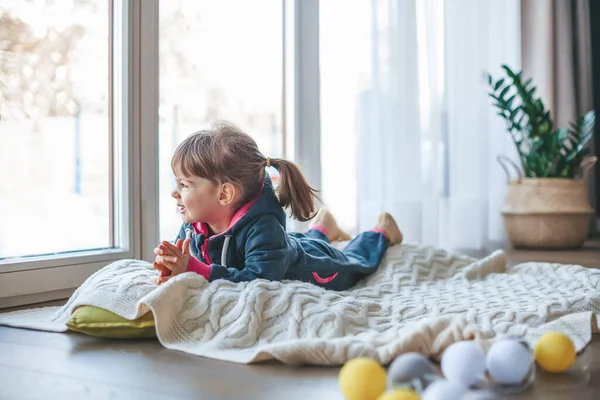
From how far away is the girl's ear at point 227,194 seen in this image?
5.68 feet

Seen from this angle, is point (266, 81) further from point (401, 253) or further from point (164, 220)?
point (401, 253)

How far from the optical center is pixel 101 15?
2.14 meters

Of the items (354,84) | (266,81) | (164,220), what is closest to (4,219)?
(164,220)

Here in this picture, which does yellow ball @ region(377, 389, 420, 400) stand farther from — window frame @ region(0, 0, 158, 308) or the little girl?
window frame @ region(0, 0, 158, 308)

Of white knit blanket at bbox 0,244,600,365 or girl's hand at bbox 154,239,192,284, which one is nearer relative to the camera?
white knit blanket at bbox 0,244,600,365

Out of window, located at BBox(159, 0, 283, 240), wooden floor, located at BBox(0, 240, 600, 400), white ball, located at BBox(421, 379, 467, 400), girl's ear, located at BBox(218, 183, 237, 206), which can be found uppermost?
window, located at BBox(159, 0, 283, 240)

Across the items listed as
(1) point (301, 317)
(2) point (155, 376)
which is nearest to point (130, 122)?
(1) point (301, 317)

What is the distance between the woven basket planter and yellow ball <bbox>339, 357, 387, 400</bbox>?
2.80 metres

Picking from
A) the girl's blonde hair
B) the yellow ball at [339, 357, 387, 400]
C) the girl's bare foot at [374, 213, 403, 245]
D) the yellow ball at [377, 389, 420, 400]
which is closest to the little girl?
the girl's blonde hair

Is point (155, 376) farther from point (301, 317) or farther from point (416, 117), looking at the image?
point (416, 117)

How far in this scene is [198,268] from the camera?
156cm

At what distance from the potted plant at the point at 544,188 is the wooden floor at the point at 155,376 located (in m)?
2.26

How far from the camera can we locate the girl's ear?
173 centimetres

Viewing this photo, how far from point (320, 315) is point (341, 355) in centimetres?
17
